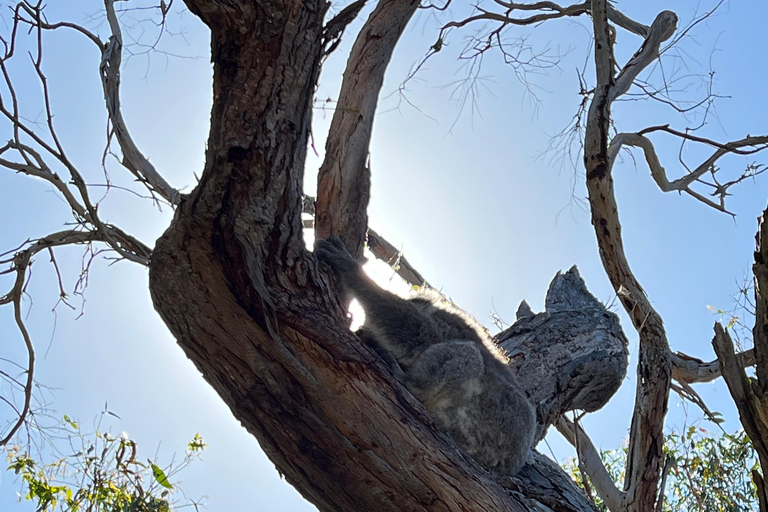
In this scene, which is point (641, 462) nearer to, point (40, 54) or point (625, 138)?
point (625, 138)

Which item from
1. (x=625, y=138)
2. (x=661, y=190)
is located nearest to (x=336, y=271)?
(x=625, y=138)

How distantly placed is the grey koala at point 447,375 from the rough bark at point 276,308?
841mm

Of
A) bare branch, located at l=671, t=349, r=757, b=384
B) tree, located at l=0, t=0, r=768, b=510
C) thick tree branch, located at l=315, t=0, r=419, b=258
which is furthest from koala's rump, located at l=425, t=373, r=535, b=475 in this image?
bare branch, located at l=671, t=349, r=757, b=384

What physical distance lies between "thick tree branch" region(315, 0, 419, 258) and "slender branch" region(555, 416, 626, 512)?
2.17 m

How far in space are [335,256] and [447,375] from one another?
100 cm

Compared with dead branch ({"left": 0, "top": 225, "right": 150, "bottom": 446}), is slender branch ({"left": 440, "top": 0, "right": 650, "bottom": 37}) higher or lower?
higher

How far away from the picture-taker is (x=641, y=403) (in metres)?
4.32

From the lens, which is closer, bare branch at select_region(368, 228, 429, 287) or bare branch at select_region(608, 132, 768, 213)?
bare branch at select_region(608, 132, 768, 213)

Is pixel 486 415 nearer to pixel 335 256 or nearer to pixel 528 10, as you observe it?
pixel 335 256

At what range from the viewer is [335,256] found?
166 inches

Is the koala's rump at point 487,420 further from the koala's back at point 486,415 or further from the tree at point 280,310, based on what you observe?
the tree at point 280,310

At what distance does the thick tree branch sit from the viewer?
488 cm

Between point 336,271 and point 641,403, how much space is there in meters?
2.13

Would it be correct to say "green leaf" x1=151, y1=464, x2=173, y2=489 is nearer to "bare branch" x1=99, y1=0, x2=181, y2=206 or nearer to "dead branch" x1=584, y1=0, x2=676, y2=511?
"bare branch" x1=99, y1=0, x2=181, y2=206
